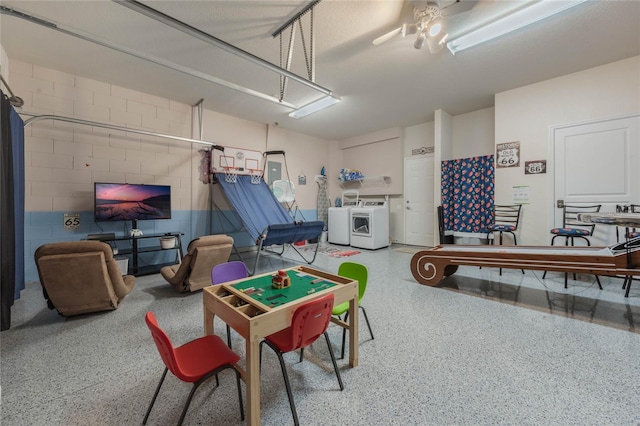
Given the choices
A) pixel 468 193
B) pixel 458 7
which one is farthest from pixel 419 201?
pixel 458 7

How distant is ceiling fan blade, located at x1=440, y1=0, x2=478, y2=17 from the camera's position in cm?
210

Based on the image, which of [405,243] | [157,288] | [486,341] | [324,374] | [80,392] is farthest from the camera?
[405,243]

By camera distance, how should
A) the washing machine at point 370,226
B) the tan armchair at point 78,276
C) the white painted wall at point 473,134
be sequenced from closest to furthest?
the tan armchair at point 78,276 < the white painted wall at point 473,134 < the washing machine at point 370,226

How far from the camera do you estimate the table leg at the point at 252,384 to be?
118 centimetres

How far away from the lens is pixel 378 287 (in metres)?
3.34

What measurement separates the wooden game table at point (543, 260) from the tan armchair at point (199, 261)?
2552 millimetres

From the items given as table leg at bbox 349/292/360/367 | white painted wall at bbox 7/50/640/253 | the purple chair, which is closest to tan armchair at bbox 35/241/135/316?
Answer: the purple chair

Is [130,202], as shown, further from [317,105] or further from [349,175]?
[349,175]

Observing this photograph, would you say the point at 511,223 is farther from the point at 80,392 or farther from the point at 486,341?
the point at 80,392

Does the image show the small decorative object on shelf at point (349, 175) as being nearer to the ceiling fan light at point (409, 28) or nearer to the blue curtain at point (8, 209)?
the ceiling fan light at point (409, 28)

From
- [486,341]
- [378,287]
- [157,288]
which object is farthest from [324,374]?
[157,288]

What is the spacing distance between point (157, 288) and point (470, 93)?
5.95m

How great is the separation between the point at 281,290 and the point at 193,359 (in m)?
0.61

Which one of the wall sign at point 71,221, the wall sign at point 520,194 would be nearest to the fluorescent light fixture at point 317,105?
the wall sign at point 520,194
